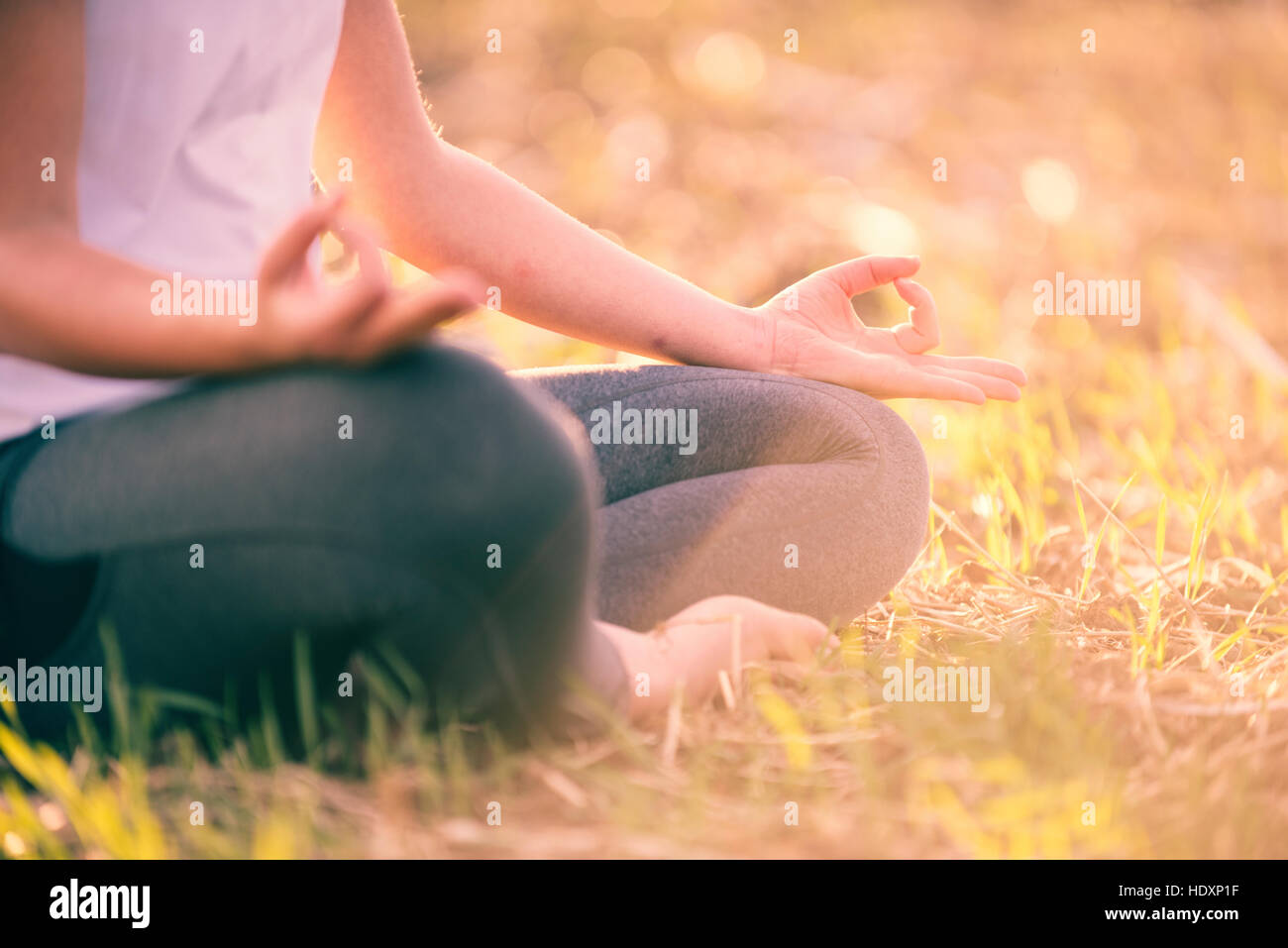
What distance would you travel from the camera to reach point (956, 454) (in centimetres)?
317

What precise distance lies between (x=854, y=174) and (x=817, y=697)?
4281 mm

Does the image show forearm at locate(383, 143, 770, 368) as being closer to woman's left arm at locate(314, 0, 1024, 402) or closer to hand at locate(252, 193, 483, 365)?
woman's left arm at locate(314, 0, 1024, 402)

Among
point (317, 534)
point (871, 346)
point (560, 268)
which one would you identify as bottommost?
point (317, 534)

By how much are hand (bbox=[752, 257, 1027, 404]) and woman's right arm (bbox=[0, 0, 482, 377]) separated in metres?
0.95

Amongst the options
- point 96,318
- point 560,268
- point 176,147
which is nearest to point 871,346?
point 560,268

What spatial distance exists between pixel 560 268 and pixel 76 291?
887 millimetres

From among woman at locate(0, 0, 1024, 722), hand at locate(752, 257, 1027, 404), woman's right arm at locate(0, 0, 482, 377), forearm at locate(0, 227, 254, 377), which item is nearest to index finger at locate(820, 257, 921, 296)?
hand at locate(752, 257, 1027, 404)

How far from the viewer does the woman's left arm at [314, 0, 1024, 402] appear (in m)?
1.95

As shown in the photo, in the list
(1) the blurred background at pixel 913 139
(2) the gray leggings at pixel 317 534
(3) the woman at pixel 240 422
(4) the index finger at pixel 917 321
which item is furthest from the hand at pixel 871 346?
(1) the blurred background at pixel 913 139

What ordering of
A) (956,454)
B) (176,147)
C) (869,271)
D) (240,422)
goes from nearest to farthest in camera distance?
(240,422)
(176,147)
(869,271)
(956,454)

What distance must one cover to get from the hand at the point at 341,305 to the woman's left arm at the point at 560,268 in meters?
0.73

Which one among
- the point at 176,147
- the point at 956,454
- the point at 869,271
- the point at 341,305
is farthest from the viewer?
the point at 956,454

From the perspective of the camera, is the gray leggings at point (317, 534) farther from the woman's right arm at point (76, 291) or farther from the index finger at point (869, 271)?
the index finger at point (869, 271)

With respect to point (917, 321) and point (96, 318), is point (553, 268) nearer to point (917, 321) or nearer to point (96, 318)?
point (917, 321)
